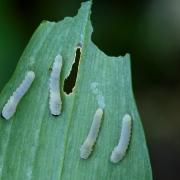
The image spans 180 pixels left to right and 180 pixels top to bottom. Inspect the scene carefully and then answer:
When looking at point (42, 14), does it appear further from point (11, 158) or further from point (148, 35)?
point (11, 158)

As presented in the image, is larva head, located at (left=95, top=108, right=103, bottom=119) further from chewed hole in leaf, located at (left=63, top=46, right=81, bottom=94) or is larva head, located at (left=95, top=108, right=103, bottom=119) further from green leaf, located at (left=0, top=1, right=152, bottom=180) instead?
chewed hole in leaf, located at (left=63, top=46, right=81, bottom=94)

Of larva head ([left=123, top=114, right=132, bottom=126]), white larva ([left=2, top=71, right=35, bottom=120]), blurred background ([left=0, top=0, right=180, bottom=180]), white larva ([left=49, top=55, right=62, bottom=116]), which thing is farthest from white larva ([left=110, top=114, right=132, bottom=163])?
blurred background ([left=0, top=0, right=180, bottom=180])

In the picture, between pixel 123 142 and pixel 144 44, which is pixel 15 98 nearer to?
pixel 123 142

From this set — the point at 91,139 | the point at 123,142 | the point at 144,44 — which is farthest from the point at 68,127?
the point at 144,44

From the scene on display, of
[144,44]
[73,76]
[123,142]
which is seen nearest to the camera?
[123,142]

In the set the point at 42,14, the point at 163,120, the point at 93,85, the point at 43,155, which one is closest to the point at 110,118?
the point at 93,85
